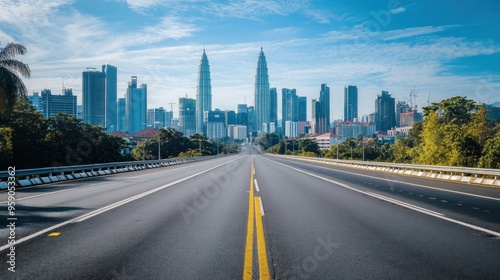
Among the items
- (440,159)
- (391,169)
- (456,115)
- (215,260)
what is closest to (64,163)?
(391,169)

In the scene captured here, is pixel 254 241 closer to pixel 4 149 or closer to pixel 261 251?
pixel 261 251

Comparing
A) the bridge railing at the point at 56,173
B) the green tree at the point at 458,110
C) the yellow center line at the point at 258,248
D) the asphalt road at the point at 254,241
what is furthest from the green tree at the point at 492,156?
the bridge railing at the point at 56,173

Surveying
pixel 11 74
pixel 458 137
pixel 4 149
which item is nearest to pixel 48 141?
pixel 4 149

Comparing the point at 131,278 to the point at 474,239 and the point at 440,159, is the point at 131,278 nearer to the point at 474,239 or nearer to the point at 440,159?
the point at 474,239

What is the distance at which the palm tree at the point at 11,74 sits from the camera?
26844 millimetres

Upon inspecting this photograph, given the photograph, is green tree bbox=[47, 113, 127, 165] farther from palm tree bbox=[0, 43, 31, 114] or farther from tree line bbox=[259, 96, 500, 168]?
tree line bbox=[259, 96, 500, 168]

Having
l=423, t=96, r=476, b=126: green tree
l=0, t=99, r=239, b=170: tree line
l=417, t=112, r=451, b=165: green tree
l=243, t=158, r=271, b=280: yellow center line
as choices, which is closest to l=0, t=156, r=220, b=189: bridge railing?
l=0, t=99, r=239, b=170: tree line

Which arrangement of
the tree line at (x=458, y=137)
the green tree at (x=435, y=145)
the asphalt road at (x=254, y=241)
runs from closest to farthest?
the asphalt road at (x=254, y=241), the tree line at (x=458, y=137), the green tree at (x=435, y=145)

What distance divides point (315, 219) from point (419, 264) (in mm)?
3993

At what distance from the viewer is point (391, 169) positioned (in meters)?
36.5

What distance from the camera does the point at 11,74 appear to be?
27.1 metres

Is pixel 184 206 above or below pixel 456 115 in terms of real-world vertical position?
below

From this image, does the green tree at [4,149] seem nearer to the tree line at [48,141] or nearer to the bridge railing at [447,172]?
the tree line at [48,141]

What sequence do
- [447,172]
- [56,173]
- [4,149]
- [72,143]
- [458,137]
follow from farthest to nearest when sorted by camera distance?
[458,137] → [72,143] → [4,149] → [447,172] → [56,173]
